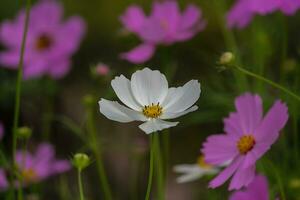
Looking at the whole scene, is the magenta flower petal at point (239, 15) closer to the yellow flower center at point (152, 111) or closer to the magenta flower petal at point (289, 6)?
the magenta flower petal at point (289, 6)


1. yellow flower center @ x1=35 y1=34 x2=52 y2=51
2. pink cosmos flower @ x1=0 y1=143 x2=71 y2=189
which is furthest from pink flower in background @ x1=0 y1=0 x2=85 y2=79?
pink cosmos flower @ x1=0 y1=143 x2=71 y2=189

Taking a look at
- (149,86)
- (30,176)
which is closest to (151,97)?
(149,86)

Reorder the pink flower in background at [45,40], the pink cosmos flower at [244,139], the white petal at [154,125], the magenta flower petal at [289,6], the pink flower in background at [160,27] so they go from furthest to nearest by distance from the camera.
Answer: the pink flower in background at [45,40], the pink flower in background at [160,27], the magenta flower petal at [289,6], the pink cosmos flower at [244,139], the white petal at [154,125]

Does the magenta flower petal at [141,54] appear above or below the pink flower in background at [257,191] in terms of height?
above

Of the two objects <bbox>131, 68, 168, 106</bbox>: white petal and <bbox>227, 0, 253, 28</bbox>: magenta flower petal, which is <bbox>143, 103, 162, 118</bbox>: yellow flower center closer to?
<bbox>131, 68, 168, 106</bbox>: white petal

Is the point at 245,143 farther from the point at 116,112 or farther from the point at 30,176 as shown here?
the point at 30,176

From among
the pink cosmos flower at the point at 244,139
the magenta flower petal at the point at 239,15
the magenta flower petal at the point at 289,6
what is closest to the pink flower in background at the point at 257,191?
the pink cosmos flower at the point at 244,139

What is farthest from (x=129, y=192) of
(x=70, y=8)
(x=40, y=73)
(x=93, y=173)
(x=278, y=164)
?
(x=70, y=8)
